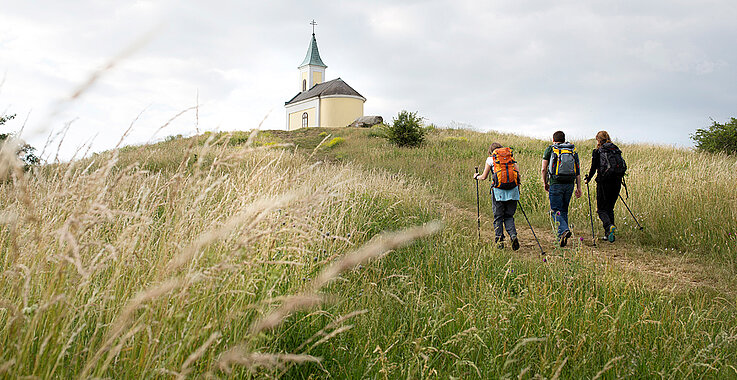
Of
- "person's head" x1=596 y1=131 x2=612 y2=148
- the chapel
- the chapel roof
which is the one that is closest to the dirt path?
"person's head" x1=596 y1=131 x2=612 y2=148

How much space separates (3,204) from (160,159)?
30.3 feet

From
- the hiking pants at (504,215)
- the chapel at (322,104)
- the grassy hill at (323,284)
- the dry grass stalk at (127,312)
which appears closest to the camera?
the dry grass stalk at (127,312)

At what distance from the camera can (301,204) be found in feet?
7.69

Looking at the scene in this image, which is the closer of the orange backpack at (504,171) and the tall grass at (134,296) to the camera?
the tall grass at (134,296)

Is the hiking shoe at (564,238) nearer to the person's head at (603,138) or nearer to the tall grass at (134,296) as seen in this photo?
the person's head at (603,138)

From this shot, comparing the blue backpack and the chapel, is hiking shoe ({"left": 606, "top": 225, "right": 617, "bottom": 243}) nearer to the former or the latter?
the blue backpack

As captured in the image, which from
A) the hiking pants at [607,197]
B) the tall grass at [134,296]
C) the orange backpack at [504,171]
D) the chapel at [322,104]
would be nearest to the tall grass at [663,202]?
the hiking pants at [607,197]

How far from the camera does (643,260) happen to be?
6883 millimetres

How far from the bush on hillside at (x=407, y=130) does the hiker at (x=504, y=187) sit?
43.9ft

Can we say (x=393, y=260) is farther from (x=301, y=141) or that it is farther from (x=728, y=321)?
(x=301, y=141)

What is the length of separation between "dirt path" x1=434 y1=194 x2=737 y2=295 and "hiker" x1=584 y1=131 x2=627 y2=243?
443mm

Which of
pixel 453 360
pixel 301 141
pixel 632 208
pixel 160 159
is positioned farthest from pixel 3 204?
pixel 301 141

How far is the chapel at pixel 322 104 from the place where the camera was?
38750mm

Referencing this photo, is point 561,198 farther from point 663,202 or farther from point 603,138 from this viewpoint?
point 663,202
